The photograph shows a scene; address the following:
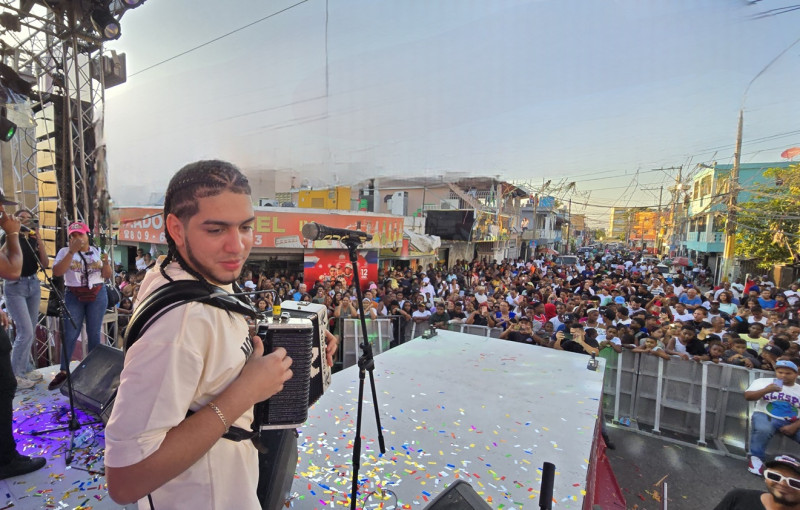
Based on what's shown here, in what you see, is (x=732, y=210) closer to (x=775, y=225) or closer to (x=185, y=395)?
(x=775, y=225)

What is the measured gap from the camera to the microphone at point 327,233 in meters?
2.05

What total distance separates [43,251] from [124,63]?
3929mm

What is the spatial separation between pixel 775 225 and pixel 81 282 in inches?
987

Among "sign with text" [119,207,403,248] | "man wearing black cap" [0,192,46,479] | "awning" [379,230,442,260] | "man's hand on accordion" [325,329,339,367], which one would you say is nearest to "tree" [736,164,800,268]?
"awning" [379,230,442,260]

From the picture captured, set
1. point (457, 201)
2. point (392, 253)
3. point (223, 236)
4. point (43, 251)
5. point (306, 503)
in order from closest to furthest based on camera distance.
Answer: point (223, 236) < point (306, 503) < point (43, 251) < point (392, 253) < point (457, 201)

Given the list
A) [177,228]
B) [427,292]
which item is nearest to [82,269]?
[177,228]

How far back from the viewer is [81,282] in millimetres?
3830

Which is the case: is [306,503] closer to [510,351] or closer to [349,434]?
[349,434]

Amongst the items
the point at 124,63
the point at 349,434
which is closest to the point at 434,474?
the point at 349,434

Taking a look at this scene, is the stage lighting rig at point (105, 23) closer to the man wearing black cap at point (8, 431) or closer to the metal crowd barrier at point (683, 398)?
the man wearing black cap at point (8, 431)

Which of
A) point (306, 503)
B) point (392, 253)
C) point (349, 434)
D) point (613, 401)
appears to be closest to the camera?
point (306, 503)

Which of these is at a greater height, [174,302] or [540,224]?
[540,224]

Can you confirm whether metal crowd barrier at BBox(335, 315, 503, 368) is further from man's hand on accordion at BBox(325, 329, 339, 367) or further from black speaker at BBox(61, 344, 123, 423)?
man's hand on accordion at BBox(325, 329, 339, 367)

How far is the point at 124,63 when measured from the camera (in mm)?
5945
